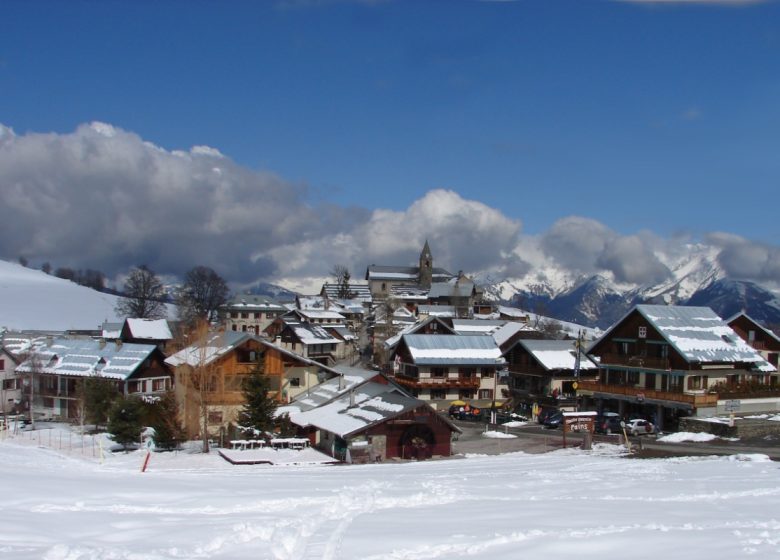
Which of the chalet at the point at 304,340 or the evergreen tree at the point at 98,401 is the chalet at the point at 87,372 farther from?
the chalet at the point at 304,340

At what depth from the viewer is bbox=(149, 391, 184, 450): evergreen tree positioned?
41531mm

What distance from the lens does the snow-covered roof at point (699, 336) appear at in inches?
1987

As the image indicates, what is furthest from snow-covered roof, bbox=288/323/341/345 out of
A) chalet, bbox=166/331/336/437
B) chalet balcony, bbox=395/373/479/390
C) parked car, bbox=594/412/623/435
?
parked car, bbox=594/412/623/435

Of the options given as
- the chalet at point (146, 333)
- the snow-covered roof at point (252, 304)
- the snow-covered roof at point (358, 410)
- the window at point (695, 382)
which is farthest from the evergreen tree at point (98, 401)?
the snow-covered roof at point (252, 304)

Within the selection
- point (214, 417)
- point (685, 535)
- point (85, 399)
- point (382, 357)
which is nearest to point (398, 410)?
point (214, 417)

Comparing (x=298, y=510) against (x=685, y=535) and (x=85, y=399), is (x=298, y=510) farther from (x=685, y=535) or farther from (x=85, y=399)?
(x=85, y=399)

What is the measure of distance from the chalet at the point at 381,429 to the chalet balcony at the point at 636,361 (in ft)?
66.2

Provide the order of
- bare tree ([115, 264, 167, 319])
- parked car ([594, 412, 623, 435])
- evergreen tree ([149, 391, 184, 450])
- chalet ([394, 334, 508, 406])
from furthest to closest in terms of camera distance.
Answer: bare tree ([115, 264, 167, 319]) < chalet ([394, 334, 508, 406]) < parked car ([594, 412, 623, 435]) < evergreen tree ([149, 391, 184, 450])

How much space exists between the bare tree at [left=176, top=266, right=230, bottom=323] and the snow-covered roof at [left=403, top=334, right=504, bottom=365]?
3000 inches

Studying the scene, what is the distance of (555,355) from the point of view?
6800cm

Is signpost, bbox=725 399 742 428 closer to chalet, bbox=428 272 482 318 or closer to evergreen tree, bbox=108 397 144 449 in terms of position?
evergreen tree, bbox=108 397 144 449

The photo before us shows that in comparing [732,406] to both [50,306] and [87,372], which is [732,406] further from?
[50,306]

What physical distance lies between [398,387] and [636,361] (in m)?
20.6

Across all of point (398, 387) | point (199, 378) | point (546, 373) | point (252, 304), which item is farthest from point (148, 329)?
point (398, 387)
